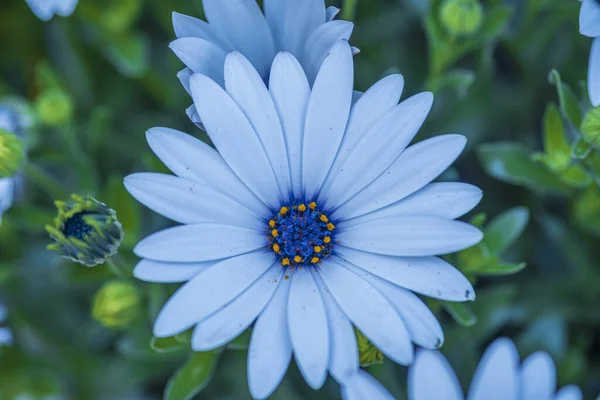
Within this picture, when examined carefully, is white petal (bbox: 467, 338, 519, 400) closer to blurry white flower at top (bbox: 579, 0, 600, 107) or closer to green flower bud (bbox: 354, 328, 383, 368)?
green flower bud (bbox: 354, 328, 383, 368)

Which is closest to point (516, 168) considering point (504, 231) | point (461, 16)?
point (504, 231)

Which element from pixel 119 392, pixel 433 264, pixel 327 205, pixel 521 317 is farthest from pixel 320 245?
pixel 119 392

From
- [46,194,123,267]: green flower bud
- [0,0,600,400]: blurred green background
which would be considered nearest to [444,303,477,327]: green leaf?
[0,0,600,400]: blurred green background

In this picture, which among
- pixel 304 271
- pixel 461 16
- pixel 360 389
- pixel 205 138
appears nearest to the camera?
pixel 360 389

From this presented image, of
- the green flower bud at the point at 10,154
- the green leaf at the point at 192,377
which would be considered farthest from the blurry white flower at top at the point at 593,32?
the green flower bud at the point at 10,154

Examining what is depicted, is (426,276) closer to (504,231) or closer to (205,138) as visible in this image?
(504,231)

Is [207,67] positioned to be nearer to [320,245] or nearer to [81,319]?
[320,245]
